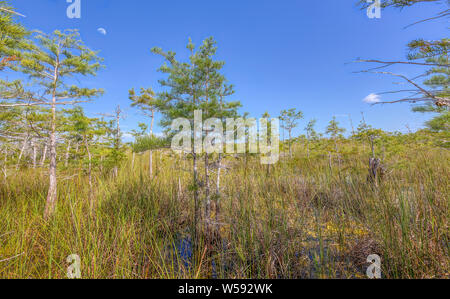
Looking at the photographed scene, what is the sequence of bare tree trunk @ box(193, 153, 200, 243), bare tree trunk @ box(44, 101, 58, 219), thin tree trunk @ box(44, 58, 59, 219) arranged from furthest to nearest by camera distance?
thin tree trunk @ box(44, 58, 59, 219) < bare tree trunk @ box(44, 101, 58, 219) < bare tree trunk @ box(193, 153, 200, 243)

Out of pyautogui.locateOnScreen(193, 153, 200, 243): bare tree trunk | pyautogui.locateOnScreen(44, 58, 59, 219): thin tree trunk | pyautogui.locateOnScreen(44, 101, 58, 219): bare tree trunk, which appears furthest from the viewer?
pyautogui.locateOnScreen(44, 58, 59, 219): thin tree trunk

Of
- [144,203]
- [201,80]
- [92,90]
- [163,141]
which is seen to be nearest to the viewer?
[163,141]

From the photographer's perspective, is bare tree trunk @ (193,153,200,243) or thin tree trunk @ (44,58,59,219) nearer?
bare tree trunk @ (193,153,200,243)

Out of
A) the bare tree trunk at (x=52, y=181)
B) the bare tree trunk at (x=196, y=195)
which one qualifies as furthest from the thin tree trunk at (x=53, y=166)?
Result: the bare tree trunk at (x=196, y=195)

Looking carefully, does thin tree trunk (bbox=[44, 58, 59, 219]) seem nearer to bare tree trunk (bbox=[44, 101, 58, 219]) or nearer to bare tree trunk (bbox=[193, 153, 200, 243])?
bare tree trunk (bbox=[44, 101, 58, 219])

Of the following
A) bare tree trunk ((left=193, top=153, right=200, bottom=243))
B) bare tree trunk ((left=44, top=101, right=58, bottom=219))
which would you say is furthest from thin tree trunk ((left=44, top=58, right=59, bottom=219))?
bare tree trunk ((left=193, top=153, right=200, bottom=243))

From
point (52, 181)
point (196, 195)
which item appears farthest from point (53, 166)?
point (196, 195)

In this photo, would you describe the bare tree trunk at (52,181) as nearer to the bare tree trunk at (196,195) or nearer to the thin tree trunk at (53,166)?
the thin tree trunk at (53,166)

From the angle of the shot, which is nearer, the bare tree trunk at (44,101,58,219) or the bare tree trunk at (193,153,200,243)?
the bare tree trunk at (193,153,200,243)

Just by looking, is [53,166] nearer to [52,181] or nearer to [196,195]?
[52,181]
